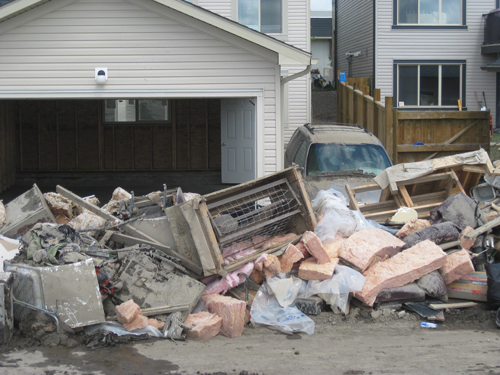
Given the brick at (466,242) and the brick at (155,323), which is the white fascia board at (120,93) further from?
the brick at (155,323)

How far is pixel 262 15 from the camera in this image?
1555 centimetres

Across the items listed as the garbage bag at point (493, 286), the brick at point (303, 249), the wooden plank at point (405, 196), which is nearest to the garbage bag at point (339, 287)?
the brick at point (303, 249)

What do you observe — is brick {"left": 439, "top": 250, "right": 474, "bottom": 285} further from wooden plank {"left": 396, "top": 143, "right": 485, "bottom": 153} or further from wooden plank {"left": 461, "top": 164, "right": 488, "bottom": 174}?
wooden plank {"left": 396, "top": 143, "right": 485, "bottom": 153}

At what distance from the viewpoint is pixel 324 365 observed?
477 cm

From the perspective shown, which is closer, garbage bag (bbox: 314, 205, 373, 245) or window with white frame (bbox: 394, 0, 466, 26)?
garbage bag (bbox: 314, 205, 373, 245)

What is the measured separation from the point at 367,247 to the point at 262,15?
11051 millimetres

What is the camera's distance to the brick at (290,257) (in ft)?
20.1

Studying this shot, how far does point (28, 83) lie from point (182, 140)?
649cm

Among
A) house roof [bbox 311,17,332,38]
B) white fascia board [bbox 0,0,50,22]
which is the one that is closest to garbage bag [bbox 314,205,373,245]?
white fascia board [bbox 0,0,50,22]

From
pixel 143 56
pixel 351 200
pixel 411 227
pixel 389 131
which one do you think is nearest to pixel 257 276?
pixel 411 227

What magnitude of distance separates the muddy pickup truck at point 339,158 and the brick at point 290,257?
2467 millimetres

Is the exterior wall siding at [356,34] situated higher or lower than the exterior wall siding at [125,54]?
higher

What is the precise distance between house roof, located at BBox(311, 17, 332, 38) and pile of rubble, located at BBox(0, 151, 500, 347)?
3016 centimetres

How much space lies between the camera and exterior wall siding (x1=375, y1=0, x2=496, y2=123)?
18.8m
